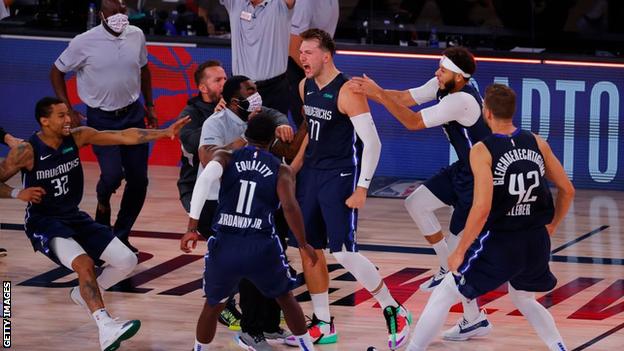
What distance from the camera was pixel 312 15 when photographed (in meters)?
11.9

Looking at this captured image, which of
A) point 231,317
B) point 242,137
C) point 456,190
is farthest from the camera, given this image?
point 456,190

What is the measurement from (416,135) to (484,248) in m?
6.80

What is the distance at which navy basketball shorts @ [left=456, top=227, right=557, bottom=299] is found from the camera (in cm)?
733

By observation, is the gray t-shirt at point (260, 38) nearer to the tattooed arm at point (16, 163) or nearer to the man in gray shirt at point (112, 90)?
the man in gray shirt at point (112, 90)

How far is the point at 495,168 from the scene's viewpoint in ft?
23.7

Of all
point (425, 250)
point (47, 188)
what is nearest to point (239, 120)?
point (47, 188)

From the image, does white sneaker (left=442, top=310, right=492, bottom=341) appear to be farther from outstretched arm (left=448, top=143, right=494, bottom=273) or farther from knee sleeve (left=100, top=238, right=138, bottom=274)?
knee sleeve (left=100, top=238, right=138, bottom=274)

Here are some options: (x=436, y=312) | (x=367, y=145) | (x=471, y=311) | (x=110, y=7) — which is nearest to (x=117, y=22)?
(x=110, y=7)

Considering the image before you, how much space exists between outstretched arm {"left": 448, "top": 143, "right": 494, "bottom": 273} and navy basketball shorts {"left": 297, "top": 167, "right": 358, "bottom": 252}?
1303 millimetres

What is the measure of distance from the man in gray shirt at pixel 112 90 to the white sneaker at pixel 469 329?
333 centimetres

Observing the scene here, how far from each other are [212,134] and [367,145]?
3.22ft

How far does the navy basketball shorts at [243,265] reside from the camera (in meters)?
7.35

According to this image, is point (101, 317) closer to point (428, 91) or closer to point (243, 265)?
point (243, 265)

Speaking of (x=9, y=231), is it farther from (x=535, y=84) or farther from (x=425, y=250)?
(x=535, y=84)
